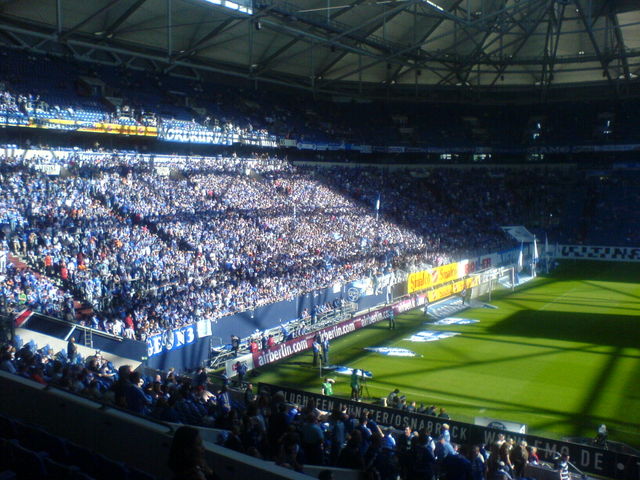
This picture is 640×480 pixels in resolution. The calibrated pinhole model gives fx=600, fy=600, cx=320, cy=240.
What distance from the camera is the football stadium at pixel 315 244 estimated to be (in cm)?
912

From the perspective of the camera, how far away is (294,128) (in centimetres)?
5188

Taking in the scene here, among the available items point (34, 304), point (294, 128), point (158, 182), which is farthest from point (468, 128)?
point (34, 304)

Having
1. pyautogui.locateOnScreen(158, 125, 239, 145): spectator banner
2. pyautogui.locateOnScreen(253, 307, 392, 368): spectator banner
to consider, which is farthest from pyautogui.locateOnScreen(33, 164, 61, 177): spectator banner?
pyautogui.locateOnScreen(253, 307, 392, 368): spectator banner

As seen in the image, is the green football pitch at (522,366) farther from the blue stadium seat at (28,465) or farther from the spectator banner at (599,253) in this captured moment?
the spectator banner at (599,253)

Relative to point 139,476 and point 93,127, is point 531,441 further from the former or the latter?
point 93,127

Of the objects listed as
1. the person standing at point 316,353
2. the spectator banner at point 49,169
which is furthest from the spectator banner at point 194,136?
the person standing at point 316,353

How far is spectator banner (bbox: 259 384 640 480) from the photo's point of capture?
11898 mm

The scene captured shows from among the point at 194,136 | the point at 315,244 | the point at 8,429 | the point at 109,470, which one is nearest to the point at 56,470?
the point at 109,470

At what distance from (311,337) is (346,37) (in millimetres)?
22965

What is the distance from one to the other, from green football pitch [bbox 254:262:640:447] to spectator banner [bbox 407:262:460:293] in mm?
2171

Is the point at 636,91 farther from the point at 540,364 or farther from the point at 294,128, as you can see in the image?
the point at 540,364

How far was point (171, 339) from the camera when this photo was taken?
20828mm

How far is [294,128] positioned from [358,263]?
20925mm

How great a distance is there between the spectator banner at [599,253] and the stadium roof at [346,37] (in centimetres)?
1406
